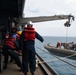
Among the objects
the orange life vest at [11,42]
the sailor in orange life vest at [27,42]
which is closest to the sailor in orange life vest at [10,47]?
the orange life vest at [11,42]

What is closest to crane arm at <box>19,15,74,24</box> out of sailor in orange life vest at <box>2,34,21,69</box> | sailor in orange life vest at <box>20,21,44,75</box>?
sailor in orange life vest at <box>2,34,21,69</box>

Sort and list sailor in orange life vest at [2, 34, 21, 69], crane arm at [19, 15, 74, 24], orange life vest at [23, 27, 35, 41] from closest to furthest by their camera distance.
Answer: orange life vest at [23, 27, 35, 41], sailor in orange life vest at [2, 34, 21, 69], crane arm at [19, 15, 74, 24]

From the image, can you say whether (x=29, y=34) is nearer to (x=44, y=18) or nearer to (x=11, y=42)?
(x=11, y=42)

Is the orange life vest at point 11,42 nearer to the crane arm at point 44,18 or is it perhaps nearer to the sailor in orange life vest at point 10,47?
the sailor in orange life vest at point 10,47

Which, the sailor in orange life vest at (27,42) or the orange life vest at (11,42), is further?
the orange life vest at (11,42)

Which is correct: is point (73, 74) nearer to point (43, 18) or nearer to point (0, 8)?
point (43, 18)

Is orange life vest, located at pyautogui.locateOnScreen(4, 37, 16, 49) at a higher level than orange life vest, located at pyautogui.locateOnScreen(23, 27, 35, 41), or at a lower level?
lower

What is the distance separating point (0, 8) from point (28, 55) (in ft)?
30.8

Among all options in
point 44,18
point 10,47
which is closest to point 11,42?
point 10,47

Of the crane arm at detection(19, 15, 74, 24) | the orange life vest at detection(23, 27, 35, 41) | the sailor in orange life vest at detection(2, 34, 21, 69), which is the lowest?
the sailor in orange life vest at detection(2, 34, 21, 69)

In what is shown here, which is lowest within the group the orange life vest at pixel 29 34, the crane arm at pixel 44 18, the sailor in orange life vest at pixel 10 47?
the sailor in orange life vest at pixel 10 47

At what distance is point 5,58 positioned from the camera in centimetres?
1034

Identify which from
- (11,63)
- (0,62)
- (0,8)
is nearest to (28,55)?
(0,62)

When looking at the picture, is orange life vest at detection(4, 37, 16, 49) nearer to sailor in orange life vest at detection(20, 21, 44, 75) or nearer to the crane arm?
sailor in orange life vest at detection(20, 21, 44, 75)
